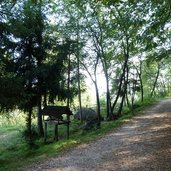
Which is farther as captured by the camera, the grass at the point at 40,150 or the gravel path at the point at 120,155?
the grass at the point at 40,150

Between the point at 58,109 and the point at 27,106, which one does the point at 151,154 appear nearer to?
the point at 58,109

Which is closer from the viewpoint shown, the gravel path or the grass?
the gravel path

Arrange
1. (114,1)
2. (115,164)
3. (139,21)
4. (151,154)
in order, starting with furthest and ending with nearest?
A: (139,21) < (151,154) < (115,164) < (114,1)

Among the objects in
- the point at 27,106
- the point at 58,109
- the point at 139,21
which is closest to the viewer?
the point at 139,21

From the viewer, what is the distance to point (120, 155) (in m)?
13.2

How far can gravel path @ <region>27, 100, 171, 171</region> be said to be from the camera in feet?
37.2

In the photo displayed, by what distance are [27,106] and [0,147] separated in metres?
3.85

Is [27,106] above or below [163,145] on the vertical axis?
above

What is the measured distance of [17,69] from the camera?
83.5ft

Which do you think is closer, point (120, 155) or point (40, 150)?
point (120, 155)

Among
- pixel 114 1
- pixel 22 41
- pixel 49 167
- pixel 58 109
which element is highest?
pixel 22 41

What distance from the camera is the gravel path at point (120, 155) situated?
1134 cm

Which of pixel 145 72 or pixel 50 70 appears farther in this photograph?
pixel 145 72

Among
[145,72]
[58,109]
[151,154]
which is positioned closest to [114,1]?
[151,154]
